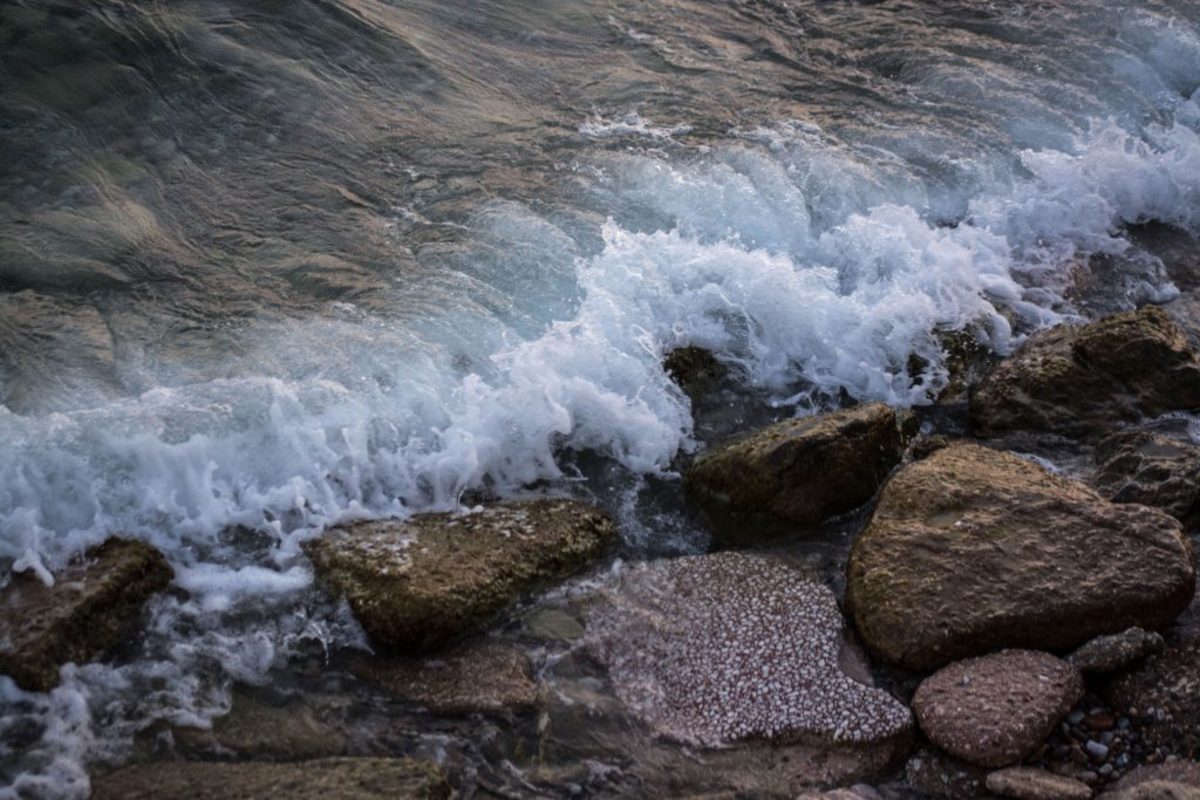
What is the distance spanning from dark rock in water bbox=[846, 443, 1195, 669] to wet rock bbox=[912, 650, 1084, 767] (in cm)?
10

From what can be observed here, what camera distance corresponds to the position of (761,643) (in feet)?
13.0

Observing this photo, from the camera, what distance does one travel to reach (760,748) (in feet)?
11.9

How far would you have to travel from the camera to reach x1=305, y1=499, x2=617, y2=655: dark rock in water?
394 cm

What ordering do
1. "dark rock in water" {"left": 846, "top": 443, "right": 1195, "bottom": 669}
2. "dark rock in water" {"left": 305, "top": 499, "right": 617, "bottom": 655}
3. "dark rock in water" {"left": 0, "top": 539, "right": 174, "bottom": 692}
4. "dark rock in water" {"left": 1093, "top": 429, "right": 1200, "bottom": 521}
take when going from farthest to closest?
"dark rock in water" {"left": 1093, "top": 429, "right": 1200, "bottom": 521} < "dark rock in water" {"left": 305, "top": 499, "right": 617, "bottom": 655} < "dark rock in water" {"left": 846, "top": 443, "right": 1195, "bottom": 669} < "dark rock in water" {"left": 0, "top": 539, "right": 174, "bottom": 692}

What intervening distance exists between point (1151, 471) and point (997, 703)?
1.45 meters

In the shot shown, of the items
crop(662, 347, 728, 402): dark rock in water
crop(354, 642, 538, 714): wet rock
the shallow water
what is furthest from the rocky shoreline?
crop(662, 347, 728, 402): dark rock in water

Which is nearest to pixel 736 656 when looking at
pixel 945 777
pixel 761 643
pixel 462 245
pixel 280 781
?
pixel 761 643

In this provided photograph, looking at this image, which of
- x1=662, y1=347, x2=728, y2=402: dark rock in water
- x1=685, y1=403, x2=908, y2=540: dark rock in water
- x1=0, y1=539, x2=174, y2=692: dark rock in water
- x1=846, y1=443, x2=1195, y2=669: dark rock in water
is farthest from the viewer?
x1=662, y1=347, x2=728, y2=402: dark rock in water

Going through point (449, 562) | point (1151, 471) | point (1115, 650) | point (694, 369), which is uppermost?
point (1151, 471)

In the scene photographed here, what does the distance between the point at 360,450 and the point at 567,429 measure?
0.84 meters

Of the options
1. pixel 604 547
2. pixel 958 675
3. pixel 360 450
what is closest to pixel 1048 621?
pixel 958 675

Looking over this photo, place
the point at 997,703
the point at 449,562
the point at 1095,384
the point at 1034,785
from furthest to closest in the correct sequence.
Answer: the point at 1095,384, the point at 449,562, the point at 997,703, the point at 1034,785

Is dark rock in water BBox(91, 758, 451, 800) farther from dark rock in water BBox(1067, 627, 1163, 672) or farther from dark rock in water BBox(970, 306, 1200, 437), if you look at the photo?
dark rock in water BBox(970, 306, 1200, 437)

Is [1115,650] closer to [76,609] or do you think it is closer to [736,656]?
[736,656]
